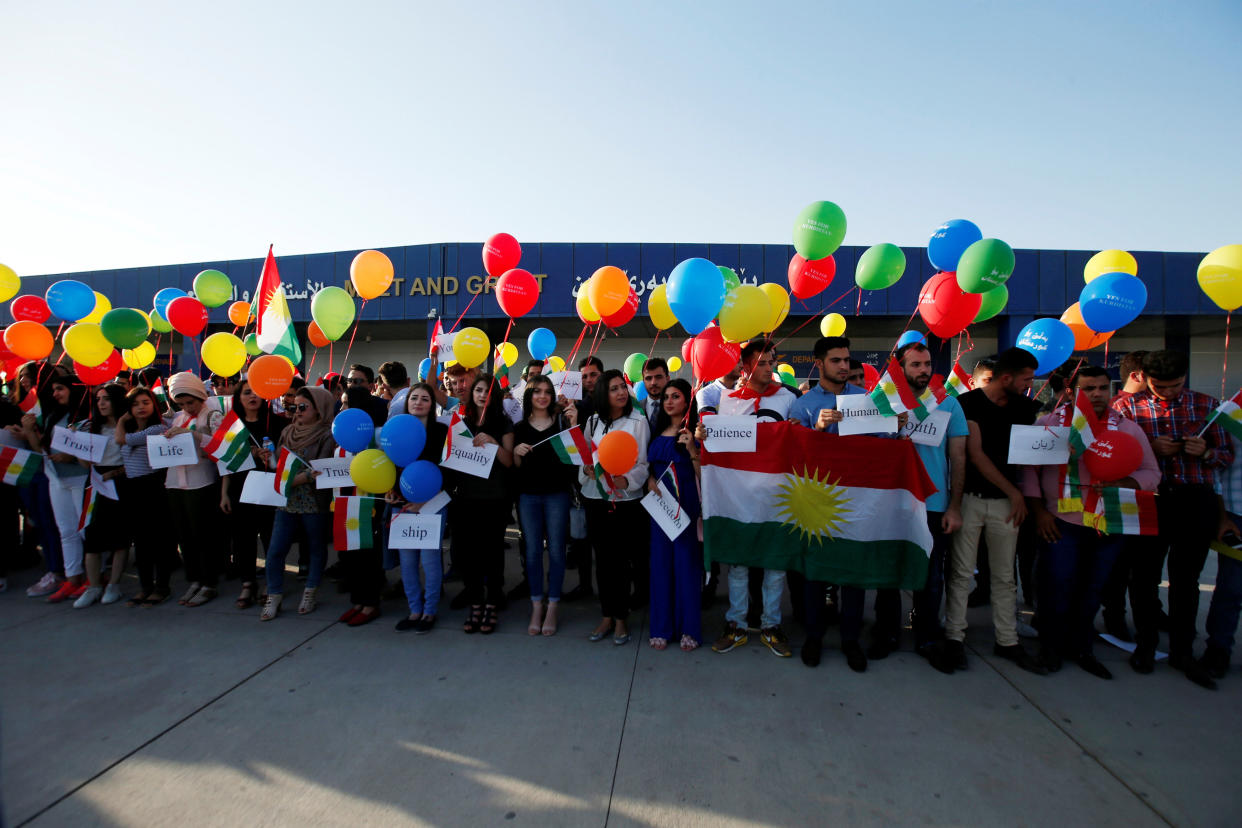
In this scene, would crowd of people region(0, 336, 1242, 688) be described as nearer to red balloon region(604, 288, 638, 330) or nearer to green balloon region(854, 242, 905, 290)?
red balloon region(604, 288, 638, 330)

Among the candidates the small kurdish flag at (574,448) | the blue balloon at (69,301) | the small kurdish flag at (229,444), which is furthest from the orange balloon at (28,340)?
the small kurdish flag at (574,448)

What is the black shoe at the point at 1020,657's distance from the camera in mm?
3230

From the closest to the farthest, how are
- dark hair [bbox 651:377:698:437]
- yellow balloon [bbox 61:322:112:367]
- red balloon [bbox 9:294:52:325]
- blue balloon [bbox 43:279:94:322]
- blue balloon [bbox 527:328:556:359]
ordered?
dark hair [bbox 651:377:698:437] → yellow balloon [bbox 61:322:112:367] → blue balloon [bbox 43:279:94:322] → red balloon [bbox 9:294:52:325] → blue balloon [bbox 527:328:556:359]

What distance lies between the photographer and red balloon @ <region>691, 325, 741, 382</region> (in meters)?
3.74

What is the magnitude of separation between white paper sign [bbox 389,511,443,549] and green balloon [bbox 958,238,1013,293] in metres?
4.12

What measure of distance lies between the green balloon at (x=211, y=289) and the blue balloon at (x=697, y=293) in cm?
561

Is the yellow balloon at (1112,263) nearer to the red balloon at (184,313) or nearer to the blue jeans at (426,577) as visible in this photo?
the blue jeans at (426,577)

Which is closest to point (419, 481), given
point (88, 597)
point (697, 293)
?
point (697, 293)

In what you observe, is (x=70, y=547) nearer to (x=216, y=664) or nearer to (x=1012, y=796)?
(x=216, y=664)

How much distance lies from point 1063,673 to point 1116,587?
89cm

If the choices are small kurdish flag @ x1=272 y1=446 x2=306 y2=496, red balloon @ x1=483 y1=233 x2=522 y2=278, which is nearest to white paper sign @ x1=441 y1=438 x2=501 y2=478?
small kurdish flag @ x1=272 y1=446 x2=306 y2=496

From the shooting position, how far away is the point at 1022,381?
11.1 feet

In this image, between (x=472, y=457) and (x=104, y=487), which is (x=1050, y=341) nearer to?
(x=472, y=457)

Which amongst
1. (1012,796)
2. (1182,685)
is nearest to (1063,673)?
(1182,685)
